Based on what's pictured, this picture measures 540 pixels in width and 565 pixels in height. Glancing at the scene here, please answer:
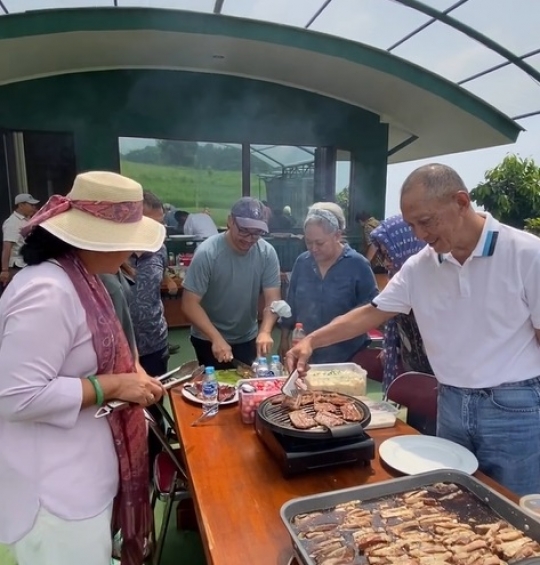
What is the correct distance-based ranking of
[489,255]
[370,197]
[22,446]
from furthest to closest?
1. [370,197]
2. [489,255]
3. [22,446]

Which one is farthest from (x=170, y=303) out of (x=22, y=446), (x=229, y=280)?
(x=22, y=446)

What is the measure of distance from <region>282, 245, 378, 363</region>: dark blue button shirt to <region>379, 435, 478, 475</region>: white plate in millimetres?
1031

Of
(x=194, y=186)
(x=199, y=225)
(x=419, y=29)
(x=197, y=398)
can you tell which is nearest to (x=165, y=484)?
(x=197, y=398)

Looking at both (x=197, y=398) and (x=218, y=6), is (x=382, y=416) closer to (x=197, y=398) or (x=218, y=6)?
(x=197, y=398)

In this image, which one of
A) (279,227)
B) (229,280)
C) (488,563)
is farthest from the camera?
(279,227)

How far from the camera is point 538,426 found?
1486 mm

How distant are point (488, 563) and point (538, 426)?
715 millimetres

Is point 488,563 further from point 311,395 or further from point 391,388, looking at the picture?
point 391,388

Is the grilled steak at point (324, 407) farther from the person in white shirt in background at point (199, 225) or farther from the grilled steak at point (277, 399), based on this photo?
the person in white shirt in background at point (199, 225)

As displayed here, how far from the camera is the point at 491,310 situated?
4.84 ft

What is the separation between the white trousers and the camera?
116 centimetres

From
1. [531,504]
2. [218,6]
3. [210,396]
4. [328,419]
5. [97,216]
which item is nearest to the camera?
[531,504]

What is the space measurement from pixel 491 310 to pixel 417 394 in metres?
0.64

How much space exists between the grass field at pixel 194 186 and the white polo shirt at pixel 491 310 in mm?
5914
